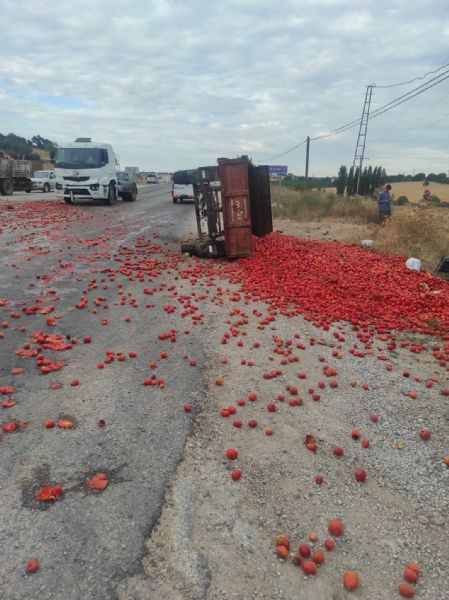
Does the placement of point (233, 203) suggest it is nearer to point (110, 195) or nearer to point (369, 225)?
point (369, 225)

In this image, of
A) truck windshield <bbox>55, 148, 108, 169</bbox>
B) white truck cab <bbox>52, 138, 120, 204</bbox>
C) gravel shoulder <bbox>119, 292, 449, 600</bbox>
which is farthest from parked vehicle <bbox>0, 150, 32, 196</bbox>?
gravel shoulder <bbox>119, 292, 449, 600</bbox>

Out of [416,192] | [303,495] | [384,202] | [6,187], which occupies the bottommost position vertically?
[416,192]

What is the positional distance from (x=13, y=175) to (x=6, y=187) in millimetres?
1571

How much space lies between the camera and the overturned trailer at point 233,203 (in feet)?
36.0

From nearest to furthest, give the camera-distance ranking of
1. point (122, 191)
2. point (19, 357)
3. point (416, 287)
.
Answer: point (19, 357), point (416, 287), point (122, 191)

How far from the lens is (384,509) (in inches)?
133

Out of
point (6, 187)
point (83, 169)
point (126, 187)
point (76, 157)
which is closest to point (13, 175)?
point (6, 187)

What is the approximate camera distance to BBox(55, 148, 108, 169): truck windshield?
22.9 m

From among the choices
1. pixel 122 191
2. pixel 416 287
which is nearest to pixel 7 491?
pixel 416 287

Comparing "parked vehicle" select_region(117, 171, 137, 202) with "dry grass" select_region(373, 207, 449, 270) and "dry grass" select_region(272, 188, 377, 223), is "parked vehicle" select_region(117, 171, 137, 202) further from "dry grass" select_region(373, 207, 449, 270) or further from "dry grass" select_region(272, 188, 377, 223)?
"dry grass" select_region(373, 207, 449, 270)

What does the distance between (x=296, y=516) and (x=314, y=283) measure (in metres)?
6.83

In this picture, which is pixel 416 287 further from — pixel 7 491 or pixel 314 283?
pixel 7 491

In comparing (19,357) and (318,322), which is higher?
(19,357)

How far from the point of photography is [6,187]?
31.6 metres
